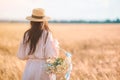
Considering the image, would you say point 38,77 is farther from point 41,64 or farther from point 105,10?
point 105,10

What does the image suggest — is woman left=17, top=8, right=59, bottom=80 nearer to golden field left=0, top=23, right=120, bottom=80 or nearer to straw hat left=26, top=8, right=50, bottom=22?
straw hat left=26, top=8, right=50, bottom=22

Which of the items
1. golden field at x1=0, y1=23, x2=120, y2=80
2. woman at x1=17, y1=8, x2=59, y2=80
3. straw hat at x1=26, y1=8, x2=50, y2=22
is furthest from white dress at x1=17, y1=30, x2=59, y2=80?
golden field at x1=0, y1=23, x2=120, y2=80

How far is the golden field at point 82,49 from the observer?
260 inches

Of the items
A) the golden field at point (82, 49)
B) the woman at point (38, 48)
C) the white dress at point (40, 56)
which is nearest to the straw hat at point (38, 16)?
the woman at point (38, 48)

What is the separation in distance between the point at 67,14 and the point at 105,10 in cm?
82

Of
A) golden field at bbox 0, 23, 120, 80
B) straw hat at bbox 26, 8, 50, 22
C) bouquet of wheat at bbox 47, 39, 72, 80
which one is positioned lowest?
golden field at bbox 0, 23, 120, 80

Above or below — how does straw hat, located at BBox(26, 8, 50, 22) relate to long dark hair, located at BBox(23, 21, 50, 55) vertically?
above

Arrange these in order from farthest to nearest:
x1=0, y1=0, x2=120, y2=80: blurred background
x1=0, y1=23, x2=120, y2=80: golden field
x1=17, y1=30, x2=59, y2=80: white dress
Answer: x1=0, y1=0, x2=120, y2=80: blurred background → x1=0, y1=23, x2=120, y2=80: golden field → x1=17, y1=30, x2=59, y2=80: white dress

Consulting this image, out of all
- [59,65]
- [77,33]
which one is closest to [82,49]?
[77,33]

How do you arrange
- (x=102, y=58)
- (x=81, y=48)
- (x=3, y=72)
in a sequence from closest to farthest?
(x=3, y=72)
(x=102, y=58)
(x=81, y=48)

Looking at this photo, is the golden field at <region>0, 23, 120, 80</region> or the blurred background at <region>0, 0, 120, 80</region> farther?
the blurred background at <region>0, 0, 120, 80</region>

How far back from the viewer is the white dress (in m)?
5.12

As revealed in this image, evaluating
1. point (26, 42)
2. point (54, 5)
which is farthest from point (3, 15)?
point (26, 42)

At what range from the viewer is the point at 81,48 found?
27.5 ft
